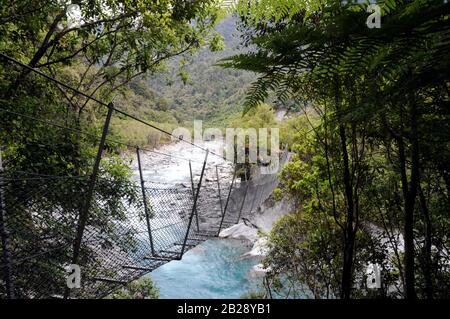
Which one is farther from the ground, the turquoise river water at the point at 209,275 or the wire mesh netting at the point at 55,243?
the wire mesh netting at the point at 55,243

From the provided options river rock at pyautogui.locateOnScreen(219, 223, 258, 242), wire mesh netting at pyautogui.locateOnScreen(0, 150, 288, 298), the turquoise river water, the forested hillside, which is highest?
the forested hillside

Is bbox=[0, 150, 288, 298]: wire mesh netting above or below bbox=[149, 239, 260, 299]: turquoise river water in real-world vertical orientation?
above

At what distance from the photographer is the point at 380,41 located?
1.25 ft

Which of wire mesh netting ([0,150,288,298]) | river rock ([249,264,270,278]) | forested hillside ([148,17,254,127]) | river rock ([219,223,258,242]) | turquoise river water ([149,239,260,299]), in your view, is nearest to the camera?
wire mesh netting ([0,150,288,298])

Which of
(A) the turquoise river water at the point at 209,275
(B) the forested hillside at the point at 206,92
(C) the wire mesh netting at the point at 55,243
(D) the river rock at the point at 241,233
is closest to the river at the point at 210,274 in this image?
(A) the turquoise river water at the point at 209,275

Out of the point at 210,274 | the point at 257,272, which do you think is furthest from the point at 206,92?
the point at 257,272

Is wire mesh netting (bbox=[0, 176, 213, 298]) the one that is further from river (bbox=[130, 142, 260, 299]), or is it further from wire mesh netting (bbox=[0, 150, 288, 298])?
river (bbox=[130, 142, 260, 299])

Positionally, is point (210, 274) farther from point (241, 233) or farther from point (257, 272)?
point (241, 233)

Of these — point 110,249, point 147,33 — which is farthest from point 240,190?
point 110,249

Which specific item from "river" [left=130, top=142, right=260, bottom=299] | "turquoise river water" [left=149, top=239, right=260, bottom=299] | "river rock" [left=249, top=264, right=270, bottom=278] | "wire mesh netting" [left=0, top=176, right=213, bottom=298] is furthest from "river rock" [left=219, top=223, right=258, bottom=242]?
"wire mesh netting" [left=0, top=176, right=213, bottom=298]

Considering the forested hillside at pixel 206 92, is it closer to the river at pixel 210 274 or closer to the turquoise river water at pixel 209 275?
the river at pixel 210 274

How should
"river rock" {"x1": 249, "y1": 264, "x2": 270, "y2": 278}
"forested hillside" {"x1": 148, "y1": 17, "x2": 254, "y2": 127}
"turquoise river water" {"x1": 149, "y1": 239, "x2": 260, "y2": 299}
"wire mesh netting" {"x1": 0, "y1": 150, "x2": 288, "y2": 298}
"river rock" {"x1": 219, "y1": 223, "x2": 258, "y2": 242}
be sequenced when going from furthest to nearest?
1. "forested hillside" {"x1": 148, "y1": 17, "x2": 254, "y2": 127}
2. "river rock" {"x1": 219, "y1": 223, "x2": 258, "y2": 242}
3. "river rock" {"x1": 249, "y1": 264, "x2": 270, "y2": 278}
4. "turquoise river water" {"x1": 149, "y1": 239, "x2": 260, "y2": 299}
5. "wire mesh netting" {"x1": 0, "y1": 150, "x2": 288, "y2": 298}
